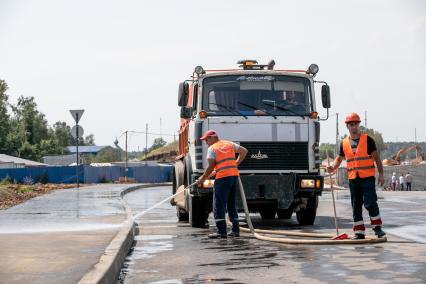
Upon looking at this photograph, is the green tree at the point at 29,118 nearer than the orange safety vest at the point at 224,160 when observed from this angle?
No

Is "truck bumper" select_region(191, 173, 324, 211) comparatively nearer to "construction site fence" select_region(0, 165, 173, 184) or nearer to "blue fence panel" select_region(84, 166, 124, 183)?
"construction site fence" select_region(0, 165, 173, 184)

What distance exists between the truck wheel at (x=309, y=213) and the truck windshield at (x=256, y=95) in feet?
5.53

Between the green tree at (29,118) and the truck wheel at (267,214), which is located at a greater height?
the green tree at (29,118)

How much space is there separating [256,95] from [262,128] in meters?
0.70

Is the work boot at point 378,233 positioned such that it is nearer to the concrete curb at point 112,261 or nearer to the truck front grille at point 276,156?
the truck front grille at point 276,156

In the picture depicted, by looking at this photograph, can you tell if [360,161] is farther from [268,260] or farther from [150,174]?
[150,174]

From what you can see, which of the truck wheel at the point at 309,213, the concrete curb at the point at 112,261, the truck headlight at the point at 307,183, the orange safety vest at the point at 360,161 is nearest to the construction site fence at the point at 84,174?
the truck wheel at the point at 309,213

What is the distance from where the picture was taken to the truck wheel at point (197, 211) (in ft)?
50.0

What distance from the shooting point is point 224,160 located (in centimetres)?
1323

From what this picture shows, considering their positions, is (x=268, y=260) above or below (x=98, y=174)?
below

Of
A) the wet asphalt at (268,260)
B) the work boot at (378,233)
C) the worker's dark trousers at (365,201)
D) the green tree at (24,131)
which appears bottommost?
the wet asphalt at (268,260)

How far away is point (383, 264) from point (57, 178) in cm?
5931

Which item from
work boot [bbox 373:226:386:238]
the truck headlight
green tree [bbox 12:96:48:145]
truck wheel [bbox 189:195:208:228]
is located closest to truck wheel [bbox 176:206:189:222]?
truck wheel [bbox 189:195:208:228]

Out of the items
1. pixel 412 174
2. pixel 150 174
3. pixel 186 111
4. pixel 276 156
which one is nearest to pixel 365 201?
pixel 276 156
